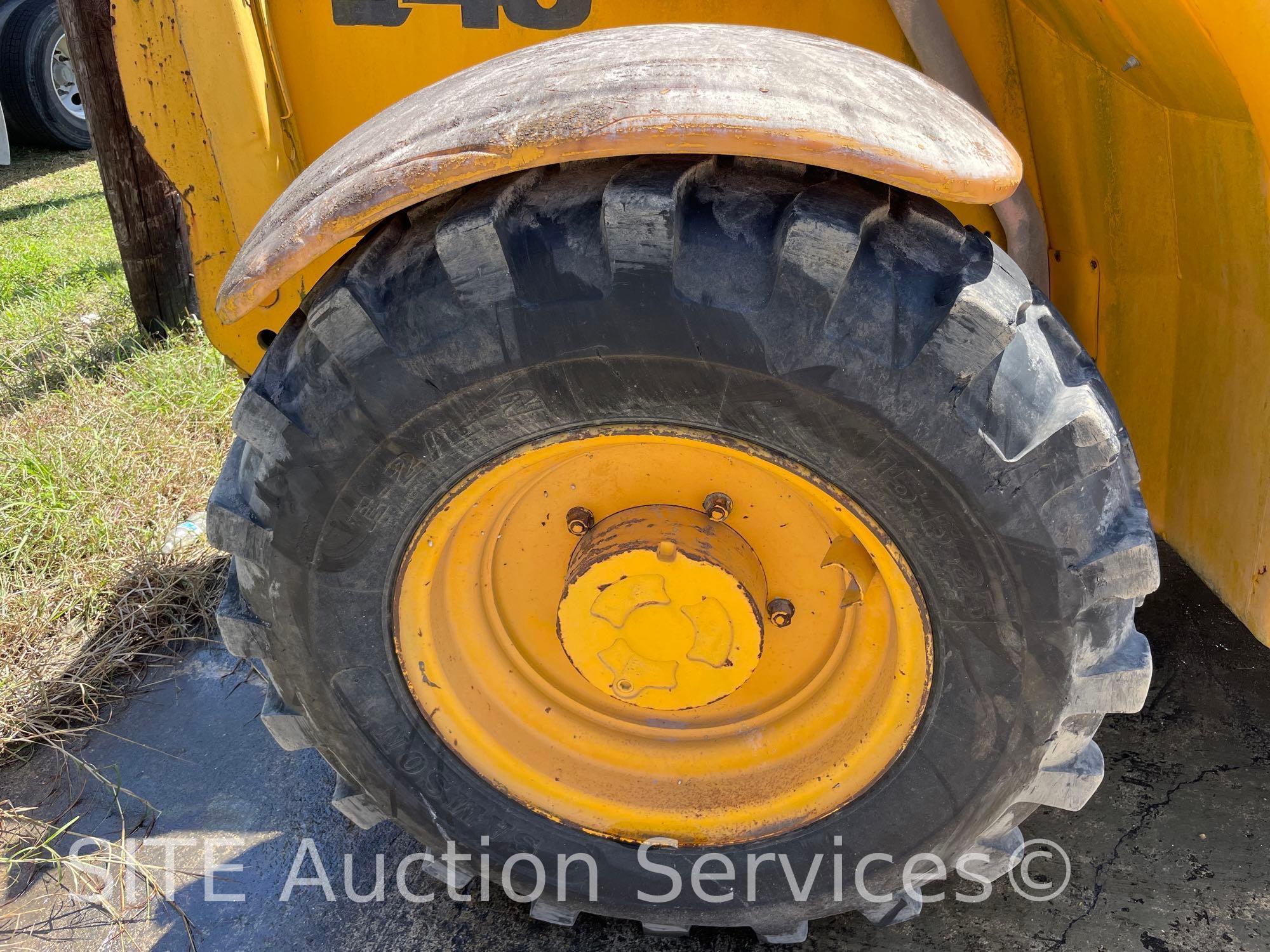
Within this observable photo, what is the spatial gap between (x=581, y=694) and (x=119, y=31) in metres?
1.57

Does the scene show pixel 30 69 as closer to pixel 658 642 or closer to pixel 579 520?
pixel 579 520

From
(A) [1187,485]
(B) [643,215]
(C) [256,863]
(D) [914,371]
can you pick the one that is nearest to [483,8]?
(B) [643,215]

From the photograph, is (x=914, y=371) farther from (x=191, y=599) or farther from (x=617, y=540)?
(x=191, y=599)

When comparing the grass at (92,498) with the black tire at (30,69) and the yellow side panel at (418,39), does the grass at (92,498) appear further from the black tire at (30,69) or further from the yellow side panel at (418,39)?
the black tire at (30,69)

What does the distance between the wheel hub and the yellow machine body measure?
2.17 ft

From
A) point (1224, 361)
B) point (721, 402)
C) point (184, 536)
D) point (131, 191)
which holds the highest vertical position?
point (721, 402)

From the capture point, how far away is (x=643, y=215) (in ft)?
4.21

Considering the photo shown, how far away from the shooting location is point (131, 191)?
4.27 meters

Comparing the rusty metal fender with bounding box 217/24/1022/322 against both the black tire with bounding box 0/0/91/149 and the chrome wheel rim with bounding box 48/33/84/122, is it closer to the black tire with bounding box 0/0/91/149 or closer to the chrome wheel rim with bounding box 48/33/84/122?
the black tire with bounding box 0/0/91/149

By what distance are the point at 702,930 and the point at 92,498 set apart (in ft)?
8.12

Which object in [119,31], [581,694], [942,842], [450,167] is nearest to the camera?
[450,167]

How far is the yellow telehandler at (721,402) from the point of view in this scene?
1.29 m

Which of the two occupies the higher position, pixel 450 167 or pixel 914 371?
pixel 450 167

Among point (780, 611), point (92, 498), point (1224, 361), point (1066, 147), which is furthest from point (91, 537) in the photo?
point (1224, 361)
